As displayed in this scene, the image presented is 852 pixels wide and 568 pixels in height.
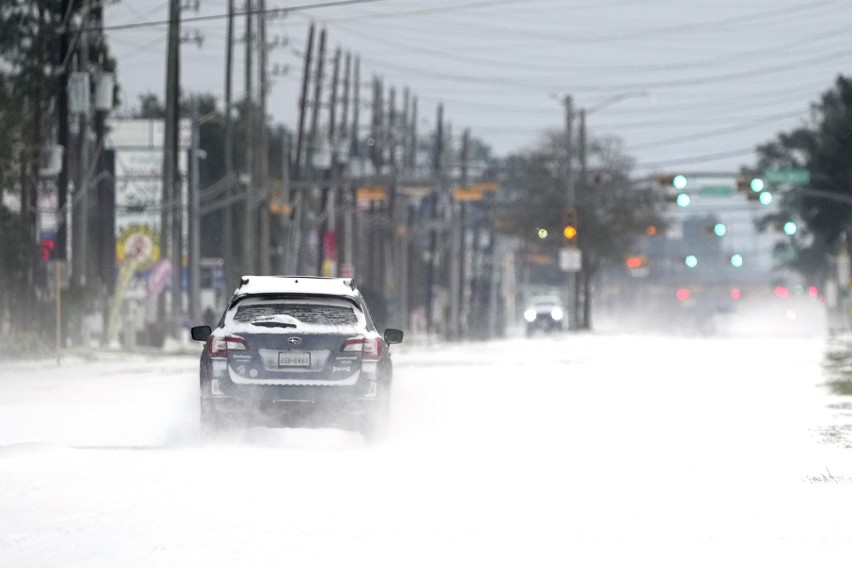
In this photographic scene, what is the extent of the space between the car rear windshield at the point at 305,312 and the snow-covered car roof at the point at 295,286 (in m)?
0.13

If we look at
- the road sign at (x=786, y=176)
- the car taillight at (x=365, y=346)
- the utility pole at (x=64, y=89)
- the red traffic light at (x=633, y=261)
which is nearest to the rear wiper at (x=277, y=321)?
the car taillight at (x=365, y=346)

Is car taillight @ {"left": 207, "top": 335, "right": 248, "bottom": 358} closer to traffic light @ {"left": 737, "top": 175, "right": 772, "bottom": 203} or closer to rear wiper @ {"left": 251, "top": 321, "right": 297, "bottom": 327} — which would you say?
rear wiper @ {"left": 251, "top": 321, "right": 297, "bottom": 327}

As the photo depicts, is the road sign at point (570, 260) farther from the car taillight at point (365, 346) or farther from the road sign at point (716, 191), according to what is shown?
the car taillight at point (365, 346)

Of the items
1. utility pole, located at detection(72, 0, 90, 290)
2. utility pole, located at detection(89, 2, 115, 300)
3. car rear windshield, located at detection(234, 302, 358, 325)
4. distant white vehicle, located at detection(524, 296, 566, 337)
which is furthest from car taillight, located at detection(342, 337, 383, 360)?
distant white vehicle, located at detection(524, 296, 566, 337)

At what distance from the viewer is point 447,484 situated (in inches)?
613

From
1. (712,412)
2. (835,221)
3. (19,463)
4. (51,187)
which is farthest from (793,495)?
(51,187)

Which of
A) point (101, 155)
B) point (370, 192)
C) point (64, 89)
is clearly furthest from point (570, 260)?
point (64, 89)

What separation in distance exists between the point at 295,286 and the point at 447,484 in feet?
15.8

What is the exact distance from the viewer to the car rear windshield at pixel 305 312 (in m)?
19.6

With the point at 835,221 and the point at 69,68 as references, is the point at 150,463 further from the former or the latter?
the point at 835,221

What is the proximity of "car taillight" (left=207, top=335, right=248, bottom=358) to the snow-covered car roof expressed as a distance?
1.77 feet

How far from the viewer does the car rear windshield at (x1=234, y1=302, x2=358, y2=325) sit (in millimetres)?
19625

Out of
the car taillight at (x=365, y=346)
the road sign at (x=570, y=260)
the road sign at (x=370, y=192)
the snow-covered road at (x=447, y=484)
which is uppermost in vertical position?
the road sign at (x=370, y=192)

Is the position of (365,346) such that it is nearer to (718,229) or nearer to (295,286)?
(295,286)
